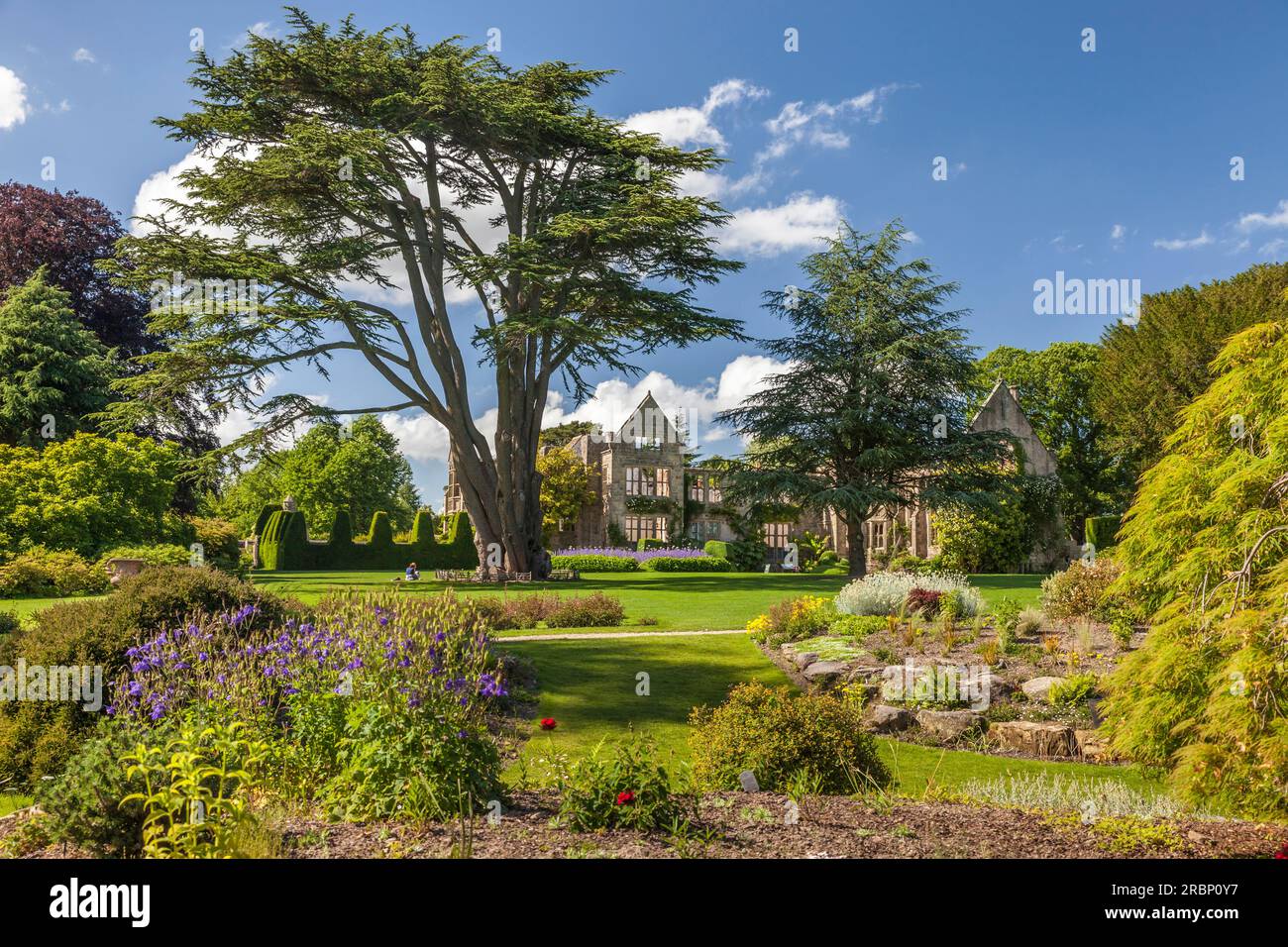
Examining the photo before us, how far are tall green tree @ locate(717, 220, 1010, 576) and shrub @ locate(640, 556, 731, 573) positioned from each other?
7.11 m

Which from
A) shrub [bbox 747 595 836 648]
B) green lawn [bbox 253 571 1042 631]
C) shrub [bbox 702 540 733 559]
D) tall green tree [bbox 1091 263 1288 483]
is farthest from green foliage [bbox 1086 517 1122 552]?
shrub [bbox 747 595 836 648]

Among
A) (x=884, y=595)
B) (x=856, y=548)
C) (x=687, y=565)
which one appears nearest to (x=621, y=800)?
(x=884, y=595)

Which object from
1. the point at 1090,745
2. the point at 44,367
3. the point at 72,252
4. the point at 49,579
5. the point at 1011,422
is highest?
the point at 72,252

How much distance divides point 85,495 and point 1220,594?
23445 millimetres

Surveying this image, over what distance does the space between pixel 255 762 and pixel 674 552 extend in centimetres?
3042

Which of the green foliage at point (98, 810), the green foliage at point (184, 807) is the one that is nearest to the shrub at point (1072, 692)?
the green foliage at point (184, 807)

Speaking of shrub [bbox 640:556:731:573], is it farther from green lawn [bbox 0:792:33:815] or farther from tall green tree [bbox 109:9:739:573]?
green lawn [bbox 0:792:33:815]

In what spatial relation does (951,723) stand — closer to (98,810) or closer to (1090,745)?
(1090,745)

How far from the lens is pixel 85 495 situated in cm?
2194

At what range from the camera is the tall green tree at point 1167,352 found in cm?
2850

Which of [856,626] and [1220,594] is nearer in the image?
[1220,594]

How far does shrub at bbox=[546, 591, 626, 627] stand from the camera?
14906 millimetres

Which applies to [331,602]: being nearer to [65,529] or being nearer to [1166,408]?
→ [65,529]
